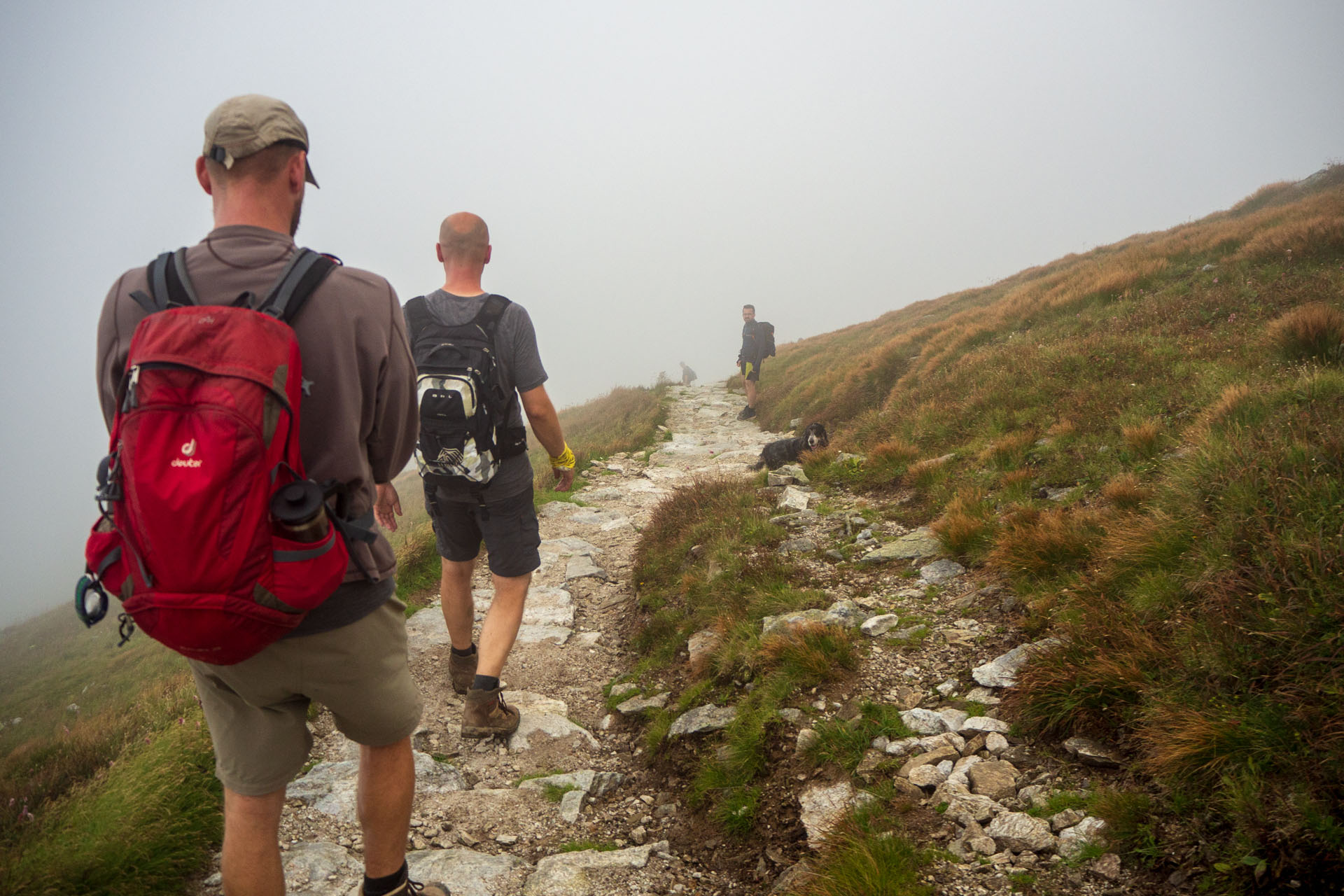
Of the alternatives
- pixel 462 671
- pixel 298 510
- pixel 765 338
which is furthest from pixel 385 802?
pixel 765 338

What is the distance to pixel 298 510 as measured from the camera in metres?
1.75

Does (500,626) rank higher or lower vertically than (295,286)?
lower

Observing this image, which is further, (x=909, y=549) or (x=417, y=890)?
(x=909, y=549)

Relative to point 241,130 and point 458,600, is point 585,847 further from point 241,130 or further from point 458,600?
point 241,130

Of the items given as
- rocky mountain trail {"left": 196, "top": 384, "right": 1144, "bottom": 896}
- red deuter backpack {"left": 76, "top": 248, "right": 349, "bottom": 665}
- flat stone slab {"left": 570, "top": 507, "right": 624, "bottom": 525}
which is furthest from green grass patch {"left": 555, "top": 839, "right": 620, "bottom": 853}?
flat stone slab {"left": 570, "top": 507, "right": 624, "bottom": 525}

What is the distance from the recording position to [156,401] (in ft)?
5.37

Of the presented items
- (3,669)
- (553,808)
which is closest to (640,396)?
(553,808)

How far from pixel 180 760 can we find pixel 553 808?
2.09 metres

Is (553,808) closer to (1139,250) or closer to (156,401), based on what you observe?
(156,401)

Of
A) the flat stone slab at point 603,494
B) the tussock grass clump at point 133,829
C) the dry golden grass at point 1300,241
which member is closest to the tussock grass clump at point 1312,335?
the dry golden grass at point 1300,241

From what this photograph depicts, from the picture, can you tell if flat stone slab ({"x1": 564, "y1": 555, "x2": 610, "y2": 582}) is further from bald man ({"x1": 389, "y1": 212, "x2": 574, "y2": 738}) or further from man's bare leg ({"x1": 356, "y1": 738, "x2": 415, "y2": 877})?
man's bare leg ({"x1": 356, "y1": 738, "x2": 415, "y2": 877})

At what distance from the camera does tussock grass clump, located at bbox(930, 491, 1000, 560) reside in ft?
17.3

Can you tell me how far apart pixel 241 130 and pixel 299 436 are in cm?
97

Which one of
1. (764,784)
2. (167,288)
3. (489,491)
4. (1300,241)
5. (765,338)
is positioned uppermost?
(765,338)
